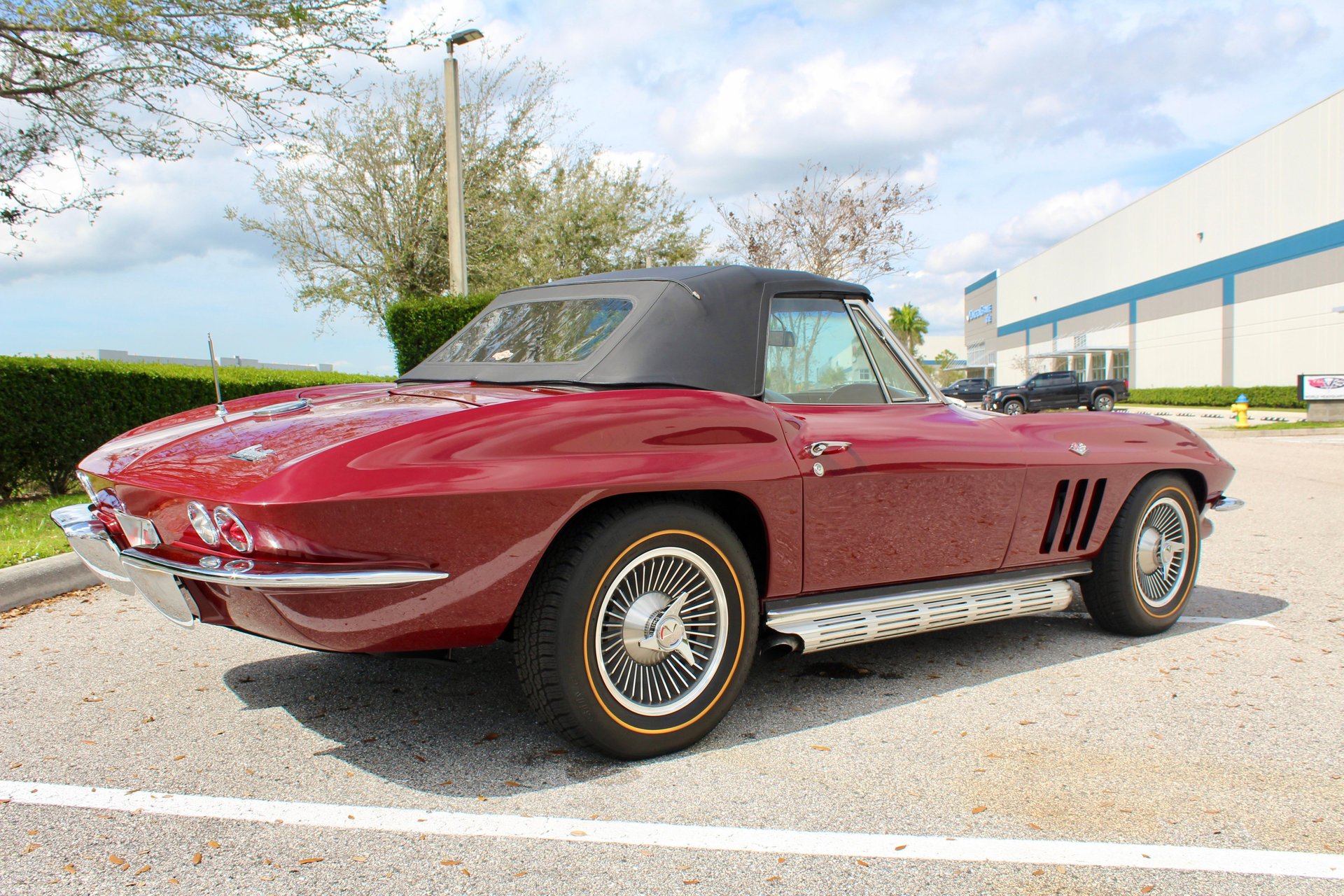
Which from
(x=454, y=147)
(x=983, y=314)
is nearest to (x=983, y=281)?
(x=983, y=314)

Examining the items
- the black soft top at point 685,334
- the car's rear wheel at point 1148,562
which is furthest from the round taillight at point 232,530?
the car's rear wheel at point 1148,562

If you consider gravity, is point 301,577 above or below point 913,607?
above

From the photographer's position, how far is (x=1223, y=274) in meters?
46.2

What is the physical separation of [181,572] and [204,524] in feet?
0.54

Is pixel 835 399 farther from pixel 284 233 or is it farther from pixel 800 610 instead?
pixel 284 233

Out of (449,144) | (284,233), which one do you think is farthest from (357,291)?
(449,144)

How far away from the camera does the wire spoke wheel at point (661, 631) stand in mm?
3082

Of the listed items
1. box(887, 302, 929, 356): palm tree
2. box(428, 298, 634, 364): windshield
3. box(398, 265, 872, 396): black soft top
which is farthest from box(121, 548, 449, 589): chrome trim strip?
box(887, 302, 929, 356): palm tree

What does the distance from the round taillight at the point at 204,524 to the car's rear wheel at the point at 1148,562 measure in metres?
3.70

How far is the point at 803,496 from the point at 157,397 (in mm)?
8499

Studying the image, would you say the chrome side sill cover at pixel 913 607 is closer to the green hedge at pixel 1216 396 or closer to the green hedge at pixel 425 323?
the green hedge at pixel 425 323

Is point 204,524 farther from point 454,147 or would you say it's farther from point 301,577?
point 454,147

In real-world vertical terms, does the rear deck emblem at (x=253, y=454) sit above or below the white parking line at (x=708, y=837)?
above

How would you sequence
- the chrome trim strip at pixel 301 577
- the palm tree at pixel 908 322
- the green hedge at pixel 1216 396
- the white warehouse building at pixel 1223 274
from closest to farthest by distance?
the chrome trim strip at pixel 301 577, the green hedge at pixel 1216 396, the white warehouse building at pixel 1223 274, the palm tree at pixel 908 322
